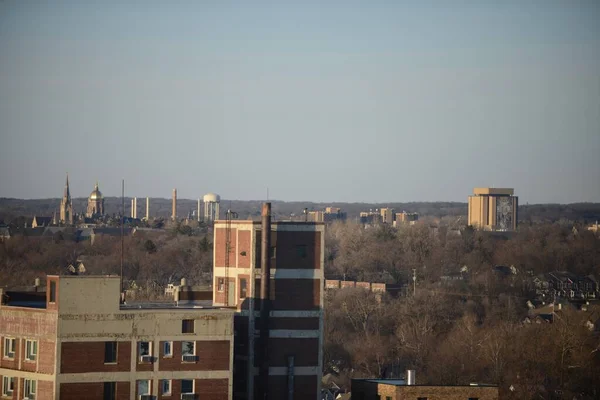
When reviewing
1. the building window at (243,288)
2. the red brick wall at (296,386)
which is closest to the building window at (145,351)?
the red brick wall at (296,386)

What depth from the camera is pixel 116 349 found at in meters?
46.5

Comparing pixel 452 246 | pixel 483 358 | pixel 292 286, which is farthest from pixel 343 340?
pixel 452 246

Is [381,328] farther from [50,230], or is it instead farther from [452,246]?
[50,230]

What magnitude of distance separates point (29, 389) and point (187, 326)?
5.04 m

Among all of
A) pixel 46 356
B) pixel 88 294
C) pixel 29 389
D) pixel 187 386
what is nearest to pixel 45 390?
pixel 29 389

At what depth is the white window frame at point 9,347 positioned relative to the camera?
155 feet

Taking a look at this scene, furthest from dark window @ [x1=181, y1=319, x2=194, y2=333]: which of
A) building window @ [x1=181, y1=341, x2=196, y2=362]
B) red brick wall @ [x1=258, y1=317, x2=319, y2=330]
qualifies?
red brick wall @ [x1=258, y1=317, x2=319, y2=330]

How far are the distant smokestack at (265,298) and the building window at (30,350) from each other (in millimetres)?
7967

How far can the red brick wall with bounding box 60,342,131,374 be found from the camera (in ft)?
151

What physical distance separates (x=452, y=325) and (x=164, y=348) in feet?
178

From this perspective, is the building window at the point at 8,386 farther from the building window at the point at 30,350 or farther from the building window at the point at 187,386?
the building window at the point at 187,386

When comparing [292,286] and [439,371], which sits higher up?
[292,286]

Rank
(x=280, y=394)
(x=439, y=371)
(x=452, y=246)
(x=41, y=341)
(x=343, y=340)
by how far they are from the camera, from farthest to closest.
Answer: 1. (x=452, y=246)
2. (x=343, y=340)
3. (x=439, y=371)
4. (x=280, y=394)
5. (x=41, y=341)

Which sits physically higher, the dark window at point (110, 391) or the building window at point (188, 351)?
the building window at point (188, 351)
